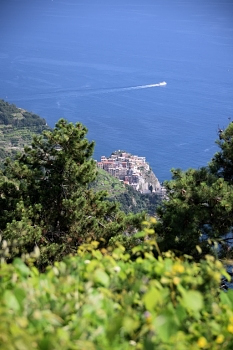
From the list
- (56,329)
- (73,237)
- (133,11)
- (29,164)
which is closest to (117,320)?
(56,329)

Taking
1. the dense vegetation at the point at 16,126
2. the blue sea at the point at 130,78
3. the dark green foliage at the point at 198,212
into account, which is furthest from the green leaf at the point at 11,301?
the dense vegetation at the point at 16,126

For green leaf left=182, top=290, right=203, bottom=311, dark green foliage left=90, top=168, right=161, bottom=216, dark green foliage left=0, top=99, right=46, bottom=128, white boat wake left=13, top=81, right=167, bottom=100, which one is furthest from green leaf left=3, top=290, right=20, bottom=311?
white boat wake left=13, top=81, right=167, bottom=100

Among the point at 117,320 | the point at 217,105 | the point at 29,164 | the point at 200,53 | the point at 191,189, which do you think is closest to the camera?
the point at 117,320

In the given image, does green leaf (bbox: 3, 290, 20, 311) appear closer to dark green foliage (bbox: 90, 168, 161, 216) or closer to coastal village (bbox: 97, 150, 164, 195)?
dark green foliage (bbox: 90, 168, 161, 216)

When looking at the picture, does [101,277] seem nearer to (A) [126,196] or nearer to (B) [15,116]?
(A) [126,196]

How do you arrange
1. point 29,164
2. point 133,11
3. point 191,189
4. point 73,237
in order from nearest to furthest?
1. point 191,189
2. point 73,237
3. point 29,164
4. point 133,11

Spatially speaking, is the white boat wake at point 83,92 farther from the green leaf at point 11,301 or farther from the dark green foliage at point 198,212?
the green leaf at point 11,301

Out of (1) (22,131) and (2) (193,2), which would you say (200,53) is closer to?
(1) (22,131)
